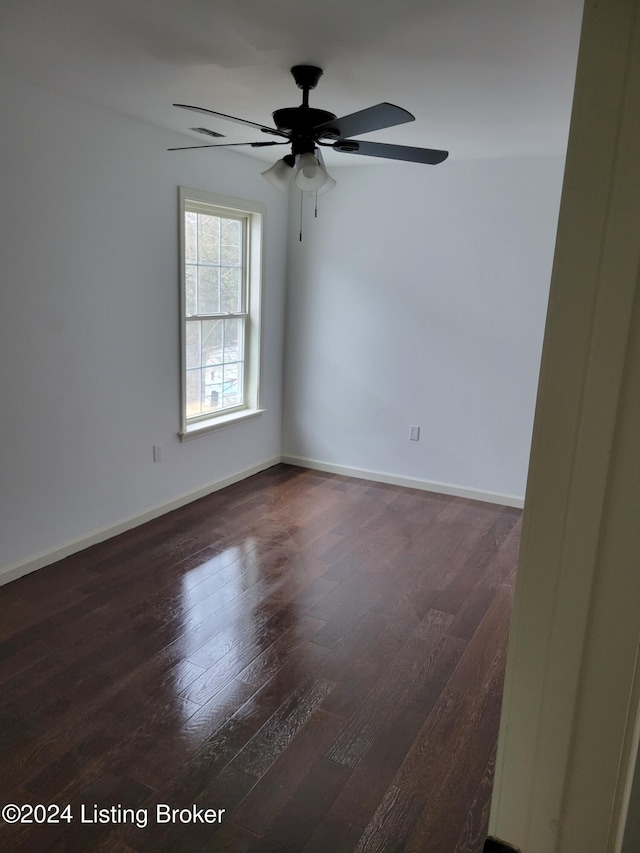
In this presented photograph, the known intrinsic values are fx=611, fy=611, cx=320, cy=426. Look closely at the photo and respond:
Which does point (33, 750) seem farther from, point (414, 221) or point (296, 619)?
point (414, 221)

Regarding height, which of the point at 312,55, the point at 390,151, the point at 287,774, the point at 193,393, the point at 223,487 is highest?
the point at 312,55

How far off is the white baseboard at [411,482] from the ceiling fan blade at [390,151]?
2.74 meters

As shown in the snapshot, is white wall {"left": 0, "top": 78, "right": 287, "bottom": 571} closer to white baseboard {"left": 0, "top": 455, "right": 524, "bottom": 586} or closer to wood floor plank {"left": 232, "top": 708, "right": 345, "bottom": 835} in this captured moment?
white baseboard {"left": 0, "top": 455, "right": 524, "bottom": 586}

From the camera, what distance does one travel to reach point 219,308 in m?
4.66

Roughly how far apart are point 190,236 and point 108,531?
2083 mm

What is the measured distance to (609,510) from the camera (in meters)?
0.50

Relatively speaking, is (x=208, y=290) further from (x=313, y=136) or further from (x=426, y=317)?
(x=313, y=136)

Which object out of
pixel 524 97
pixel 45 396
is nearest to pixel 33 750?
pixel 45 396

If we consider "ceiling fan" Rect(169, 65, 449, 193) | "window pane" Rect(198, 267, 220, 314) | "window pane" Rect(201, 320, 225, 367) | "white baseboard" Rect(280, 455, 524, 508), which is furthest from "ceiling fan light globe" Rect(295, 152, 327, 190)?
"white baseboard" Rect(280, 455, 524, 508)

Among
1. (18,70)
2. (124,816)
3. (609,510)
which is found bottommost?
(124,816)

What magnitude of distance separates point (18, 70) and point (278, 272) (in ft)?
8.40

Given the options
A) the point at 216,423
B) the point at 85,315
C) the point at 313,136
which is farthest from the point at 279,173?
the point at 216,423

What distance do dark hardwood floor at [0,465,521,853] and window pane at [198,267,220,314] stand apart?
159 cm

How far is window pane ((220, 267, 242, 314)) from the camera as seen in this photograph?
4.67 meters
